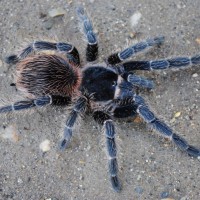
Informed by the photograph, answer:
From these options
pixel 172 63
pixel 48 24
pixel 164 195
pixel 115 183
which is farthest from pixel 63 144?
pixel 48 24

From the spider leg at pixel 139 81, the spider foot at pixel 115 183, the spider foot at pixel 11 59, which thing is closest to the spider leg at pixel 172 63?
the spider leg at pixel 139 81

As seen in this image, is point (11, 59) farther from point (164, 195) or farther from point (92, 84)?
point (164, 195)

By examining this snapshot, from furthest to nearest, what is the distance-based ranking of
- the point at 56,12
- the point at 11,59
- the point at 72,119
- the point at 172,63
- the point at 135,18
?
1. the point at 56,12
2. the point at 135,18
3. the point at 11,59
4. the point at 172,63
5. the point at 72,119

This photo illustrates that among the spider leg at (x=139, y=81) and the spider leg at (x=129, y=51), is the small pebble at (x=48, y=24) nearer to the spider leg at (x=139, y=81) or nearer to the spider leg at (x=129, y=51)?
the spider leg at (x=129, y=51)

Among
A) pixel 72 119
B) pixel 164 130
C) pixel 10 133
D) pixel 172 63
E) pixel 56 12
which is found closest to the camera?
pixel 164 130

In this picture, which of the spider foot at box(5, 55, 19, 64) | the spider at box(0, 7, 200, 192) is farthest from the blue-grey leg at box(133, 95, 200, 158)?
the spider foot at box(5, 55, 19, 64)

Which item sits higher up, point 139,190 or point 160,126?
point 160,126

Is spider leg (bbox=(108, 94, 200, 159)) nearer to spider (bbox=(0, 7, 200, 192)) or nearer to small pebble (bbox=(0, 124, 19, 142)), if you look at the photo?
spider (bbox=(0, 7, 200, 192))
